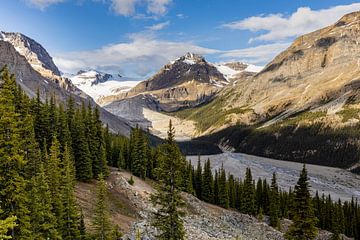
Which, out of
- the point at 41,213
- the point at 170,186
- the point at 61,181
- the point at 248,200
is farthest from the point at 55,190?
the point at 248,200

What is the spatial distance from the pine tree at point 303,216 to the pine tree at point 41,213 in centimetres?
1905

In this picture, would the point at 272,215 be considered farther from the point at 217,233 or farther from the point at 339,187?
the point at 339,187

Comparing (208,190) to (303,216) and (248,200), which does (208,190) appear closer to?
(248,200)

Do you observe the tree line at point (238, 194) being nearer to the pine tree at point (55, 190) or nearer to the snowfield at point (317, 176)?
the pine tree at point (55, 190)

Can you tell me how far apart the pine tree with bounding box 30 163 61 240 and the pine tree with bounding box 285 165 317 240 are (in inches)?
750

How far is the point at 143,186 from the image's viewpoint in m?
69.9

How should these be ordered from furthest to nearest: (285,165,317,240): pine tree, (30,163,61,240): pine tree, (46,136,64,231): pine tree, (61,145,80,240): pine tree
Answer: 1. (61,145,80,240): pine tree
2. (46,136,64,231): pine tree
3. (285,165,317,240): pine tree
4. (30,163,61,240): pine tree

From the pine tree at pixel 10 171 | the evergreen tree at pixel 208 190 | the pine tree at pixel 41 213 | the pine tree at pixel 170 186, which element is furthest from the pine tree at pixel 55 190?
the evergreen tree at pixel 208 190

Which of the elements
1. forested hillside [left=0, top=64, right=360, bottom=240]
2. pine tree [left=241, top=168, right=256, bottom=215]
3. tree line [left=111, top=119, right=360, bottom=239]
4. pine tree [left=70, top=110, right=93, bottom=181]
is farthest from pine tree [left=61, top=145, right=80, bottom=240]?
pine tree [left=241, top=168, right=256, bottom=215]

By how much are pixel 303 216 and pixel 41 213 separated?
20.6 m

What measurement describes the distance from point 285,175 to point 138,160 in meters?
106

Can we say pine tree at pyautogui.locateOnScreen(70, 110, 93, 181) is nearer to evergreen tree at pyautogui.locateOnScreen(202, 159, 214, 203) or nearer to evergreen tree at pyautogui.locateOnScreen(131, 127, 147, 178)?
evergreen tree at pyautogui.locateOnScreen(131, 127, 147, 178)

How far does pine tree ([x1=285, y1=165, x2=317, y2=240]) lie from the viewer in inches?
1187

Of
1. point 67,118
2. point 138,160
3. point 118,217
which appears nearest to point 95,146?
point 67,118
